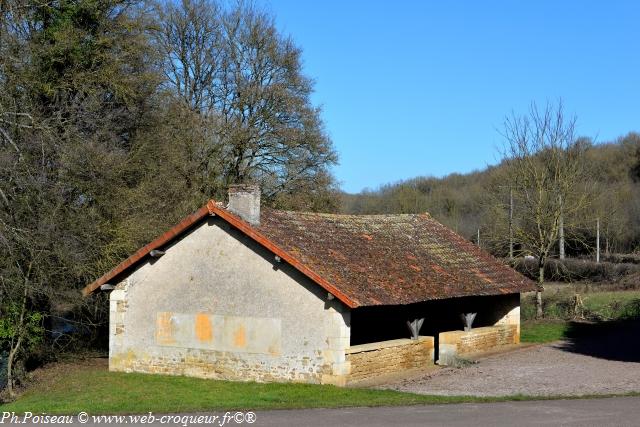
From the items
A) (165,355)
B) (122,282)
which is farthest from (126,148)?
(165,355)

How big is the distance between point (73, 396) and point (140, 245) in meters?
6.92

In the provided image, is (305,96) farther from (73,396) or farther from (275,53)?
(73,396)

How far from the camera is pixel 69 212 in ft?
69.4

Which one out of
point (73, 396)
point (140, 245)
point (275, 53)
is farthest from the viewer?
point (275, 53)

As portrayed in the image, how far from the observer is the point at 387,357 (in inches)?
707

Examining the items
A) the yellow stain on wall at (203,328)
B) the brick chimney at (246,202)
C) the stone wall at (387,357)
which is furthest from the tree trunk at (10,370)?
the stone wall at (387,357)

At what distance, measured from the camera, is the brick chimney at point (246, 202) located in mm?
18125

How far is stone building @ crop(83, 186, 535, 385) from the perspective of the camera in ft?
55.5

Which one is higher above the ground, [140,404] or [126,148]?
[126,148]

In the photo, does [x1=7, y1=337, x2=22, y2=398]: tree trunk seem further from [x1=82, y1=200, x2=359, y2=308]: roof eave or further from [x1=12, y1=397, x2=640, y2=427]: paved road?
[x1=12, y1=397, x2=640, y2=427]: paved road

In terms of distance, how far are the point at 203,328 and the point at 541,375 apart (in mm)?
7858

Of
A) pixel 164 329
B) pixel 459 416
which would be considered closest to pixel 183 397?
pixel 164 329

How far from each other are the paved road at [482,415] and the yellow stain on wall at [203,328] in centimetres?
553

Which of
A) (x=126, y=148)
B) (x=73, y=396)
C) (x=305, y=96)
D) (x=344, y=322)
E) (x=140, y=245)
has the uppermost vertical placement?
(x=305, y=96)
